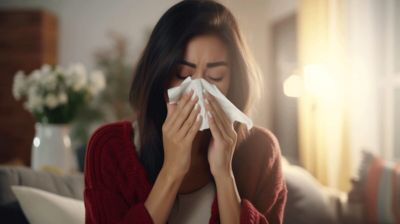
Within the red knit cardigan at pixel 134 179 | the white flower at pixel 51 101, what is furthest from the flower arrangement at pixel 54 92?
the red knit cardigan at pixel 134 179

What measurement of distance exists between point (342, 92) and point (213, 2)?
177 cm

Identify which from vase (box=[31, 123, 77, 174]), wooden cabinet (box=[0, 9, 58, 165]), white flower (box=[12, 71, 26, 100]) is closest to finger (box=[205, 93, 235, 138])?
vase (box=[31, 123, 77, 174])

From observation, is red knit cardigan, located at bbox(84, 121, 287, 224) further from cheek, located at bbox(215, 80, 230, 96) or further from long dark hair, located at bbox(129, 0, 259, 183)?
cheek, located at bbox(215, 80, 230, 96)

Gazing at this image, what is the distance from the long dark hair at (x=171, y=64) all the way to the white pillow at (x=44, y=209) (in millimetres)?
373

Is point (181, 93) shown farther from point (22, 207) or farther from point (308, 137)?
point (308, 137)

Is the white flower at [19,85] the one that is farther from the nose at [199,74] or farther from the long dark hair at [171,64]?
the nose at [199,74]

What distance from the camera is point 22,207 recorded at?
1.11 m

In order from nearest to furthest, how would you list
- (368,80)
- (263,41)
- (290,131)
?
(368,80), (290,131), (263,41)

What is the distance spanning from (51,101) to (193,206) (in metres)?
1.01

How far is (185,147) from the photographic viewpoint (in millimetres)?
699

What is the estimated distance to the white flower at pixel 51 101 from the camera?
1.69 metres

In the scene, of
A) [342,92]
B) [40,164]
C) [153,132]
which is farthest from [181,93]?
[342,92]

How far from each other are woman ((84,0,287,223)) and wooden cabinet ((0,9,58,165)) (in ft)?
12.3

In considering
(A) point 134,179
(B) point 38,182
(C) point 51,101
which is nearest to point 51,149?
(C) point 51,101
